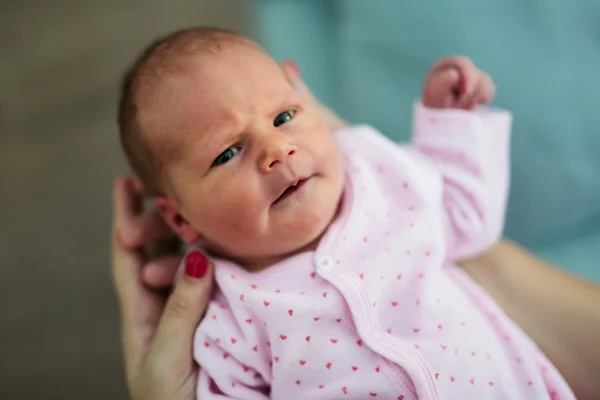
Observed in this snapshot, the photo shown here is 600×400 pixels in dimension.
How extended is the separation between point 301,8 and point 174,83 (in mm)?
707

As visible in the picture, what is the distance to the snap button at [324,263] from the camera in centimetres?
85

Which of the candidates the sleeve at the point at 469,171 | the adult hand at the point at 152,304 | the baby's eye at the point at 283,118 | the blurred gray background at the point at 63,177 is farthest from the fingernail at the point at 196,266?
the blurred gray background at the point at 63,177

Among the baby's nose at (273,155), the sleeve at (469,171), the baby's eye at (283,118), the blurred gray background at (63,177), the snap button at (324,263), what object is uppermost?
the baby's eye at (283,118)

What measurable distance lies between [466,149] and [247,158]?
37cm

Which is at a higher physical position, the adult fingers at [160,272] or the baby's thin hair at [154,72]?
the baby's thin hair at [154,72]

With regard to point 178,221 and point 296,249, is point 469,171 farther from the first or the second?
point 178,221

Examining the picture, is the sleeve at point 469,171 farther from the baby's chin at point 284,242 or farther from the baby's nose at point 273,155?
the baby's nose at point 273,155

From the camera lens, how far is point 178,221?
36.9 inches

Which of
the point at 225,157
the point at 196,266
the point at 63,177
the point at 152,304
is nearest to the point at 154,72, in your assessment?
the point at 225,157

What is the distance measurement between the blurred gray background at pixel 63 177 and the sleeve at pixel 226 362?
553 mm

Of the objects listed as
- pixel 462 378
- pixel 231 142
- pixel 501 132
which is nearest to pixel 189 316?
pixel 231 142

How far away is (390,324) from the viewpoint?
86 centimetres

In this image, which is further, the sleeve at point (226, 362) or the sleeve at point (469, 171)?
the sleeve at point (469, 171)

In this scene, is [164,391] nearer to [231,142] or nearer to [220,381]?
[220,381]
